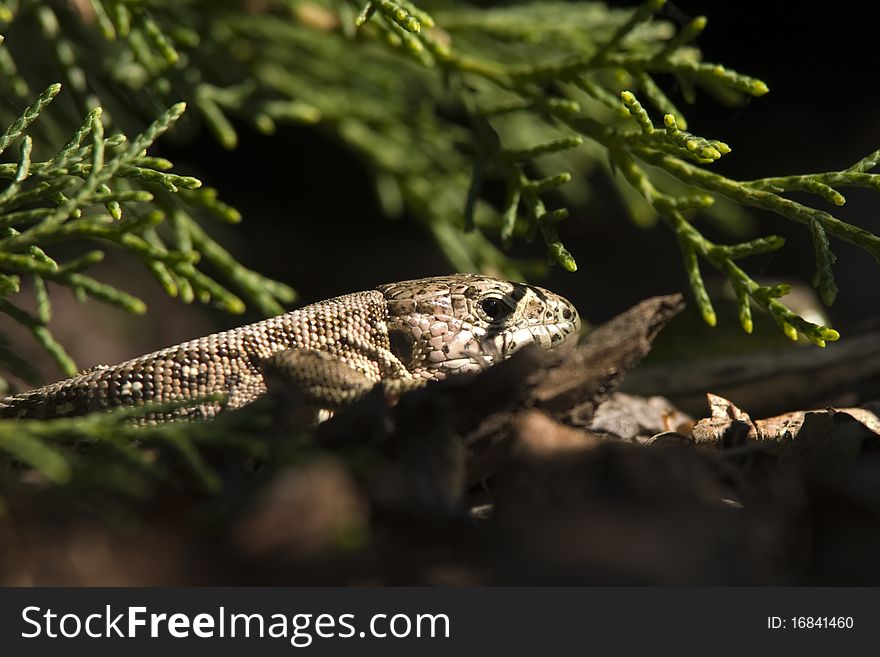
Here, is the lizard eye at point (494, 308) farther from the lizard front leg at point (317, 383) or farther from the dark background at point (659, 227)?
the dark background at point (659, 227)

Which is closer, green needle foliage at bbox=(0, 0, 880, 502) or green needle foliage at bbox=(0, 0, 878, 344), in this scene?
green needle foliage at bbox=(0, 0, 880, 502)

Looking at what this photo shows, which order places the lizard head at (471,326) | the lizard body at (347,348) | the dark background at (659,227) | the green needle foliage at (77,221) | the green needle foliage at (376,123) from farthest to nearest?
the dark background at (659,227) → the lizard head at (471,326) → the lizard body at (347,348) → the green needle foliage at (376,123) → the green needle foliage at (77,221)

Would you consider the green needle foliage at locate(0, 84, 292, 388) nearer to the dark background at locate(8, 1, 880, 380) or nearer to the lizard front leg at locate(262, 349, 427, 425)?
the lizard front leg at locate(262, 349, 427, 425)

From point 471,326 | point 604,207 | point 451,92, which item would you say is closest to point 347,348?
point 471,326

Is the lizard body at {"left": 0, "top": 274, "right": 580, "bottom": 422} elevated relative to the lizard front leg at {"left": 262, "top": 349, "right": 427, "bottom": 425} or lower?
lower

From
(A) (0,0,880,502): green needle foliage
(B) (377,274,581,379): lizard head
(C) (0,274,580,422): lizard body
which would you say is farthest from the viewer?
(B) (377,274,581,379): lizard head

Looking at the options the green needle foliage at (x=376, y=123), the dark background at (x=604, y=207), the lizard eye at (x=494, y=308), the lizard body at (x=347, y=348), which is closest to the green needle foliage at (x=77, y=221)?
the green needle foliage at (x=376, y=123)

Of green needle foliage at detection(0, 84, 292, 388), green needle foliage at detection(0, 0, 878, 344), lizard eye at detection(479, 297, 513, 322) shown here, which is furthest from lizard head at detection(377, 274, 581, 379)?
green needle foliage at detection(0, 84, 292, 388)

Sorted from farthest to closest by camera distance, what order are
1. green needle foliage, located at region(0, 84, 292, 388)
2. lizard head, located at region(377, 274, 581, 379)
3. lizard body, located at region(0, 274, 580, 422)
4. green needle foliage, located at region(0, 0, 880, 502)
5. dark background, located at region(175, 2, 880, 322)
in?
1. dark background, located at region(175, 2, 880, 322)
2. lizard head, located at region(377, 274, 581, 379)
3. lizard body, located at region(0, 274, 580, 422)
4. green needle foliage, located at region(0, 0, 880, 502)
5. green needle foliage, located at region(0, 84, 292, 388)
